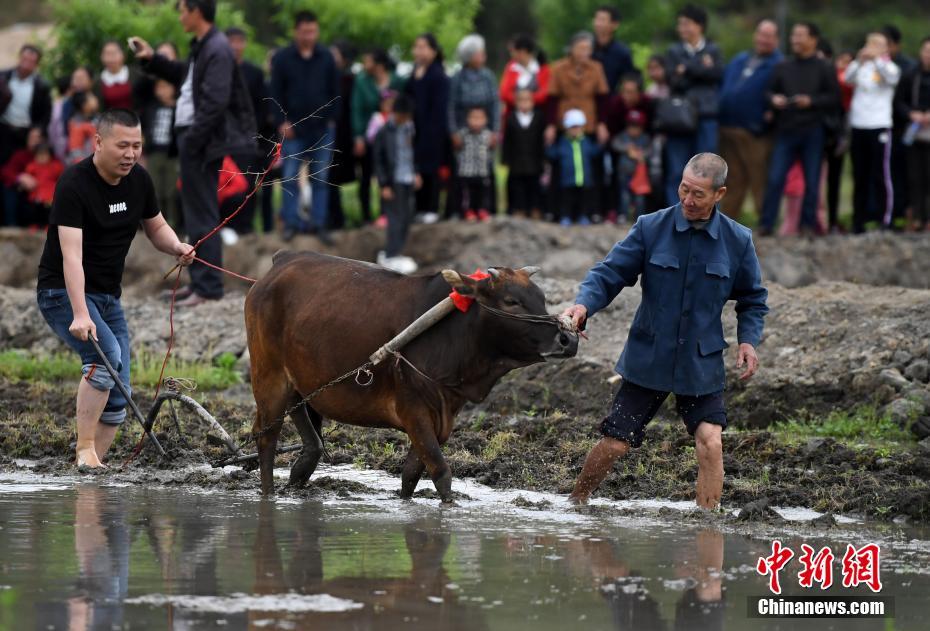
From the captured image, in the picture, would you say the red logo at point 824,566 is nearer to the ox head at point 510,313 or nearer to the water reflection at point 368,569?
the water reflection at point 368,569

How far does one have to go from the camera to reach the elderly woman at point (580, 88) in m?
18.7

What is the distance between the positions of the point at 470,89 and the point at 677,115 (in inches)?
95.6

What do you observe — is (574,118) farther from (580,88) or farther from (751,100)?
(751,100)

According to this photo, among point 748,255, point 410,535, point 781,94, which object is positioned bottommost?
point 410,535

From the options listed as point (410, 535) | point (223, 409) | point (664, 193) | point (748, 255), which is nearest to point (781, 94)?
point (664, 193)

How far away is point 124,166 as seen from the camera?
9.86 metres

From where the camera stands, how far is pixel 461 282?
8.82 meters

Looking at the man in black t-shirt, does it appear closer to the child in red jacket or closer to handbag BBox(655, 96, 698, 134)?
handbag BBox(655, 96, 698, 134)

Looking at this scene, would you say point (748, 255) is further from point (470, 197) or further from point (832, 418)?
point (470, 197)

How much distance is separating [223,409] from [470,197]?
766 cm

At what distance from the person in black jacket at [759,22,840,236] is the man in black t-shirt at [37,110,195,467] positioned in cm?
969

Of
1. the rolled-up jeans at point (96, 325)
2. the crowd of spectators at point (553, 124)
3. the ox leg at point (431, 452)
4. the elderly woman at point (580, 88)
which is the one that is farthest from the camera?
the elderly woman at point (580, 88)

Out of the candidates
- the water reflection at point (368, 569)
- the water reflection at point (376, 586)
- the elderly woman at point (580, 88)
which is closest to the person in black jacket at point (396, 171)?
the elderly woman at point (580, 88)

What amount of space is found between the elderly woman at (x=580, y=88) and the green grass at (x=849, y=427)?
7.43 metres
